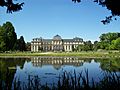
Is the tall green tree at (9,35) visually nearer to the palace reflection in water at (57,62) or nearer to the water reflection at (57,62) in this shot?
the palace reflection in water at (57,62)

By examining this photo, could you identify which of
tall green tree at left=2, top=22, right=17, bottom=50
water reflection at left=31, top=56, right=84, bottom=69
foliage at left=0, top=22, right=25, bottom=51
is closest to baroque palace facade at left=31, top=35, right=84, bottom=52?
foliage at left=0, top=22, right=25, bottom=51

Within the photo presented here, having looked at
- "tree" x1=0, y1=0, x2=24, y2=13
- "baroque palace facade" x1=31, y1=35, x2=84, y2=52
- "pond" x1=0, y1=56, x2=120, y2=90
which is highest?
"baroque palace facade" x1=31, y1=35, x2=84, y2=52

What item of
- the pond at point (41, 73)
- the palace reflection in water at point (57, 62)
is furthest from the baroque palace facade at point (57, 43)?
the pond at point (41, 73)

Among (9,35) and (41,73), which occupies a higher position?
(9,35)

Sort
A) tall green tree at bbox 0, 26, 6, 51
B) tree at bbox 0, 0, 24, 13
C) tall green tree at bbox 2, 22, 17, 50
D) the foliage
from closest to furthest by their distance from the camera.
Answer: tree at bbox 0, 0, 24, 13 → tall green tree at bbox 0, 26, 6, 51 → the foliage → tall green tree at bbox 2, 22, 17, 50

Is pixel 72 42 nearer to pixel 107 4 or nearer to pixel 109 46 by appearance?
pixel 109 46

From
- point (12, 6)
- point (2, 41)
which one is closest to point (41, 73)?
point (12, 6)

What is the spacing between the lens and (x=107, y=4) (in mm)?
9477

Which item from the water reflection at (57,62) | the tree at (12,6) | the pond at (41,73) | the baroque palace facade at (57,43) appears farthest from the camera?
the baroque palace facade at (57,43)

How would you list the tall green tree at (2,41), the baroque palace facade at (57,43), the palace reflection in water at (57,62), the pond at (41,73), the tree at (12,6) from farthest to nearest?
the baroque palace facade at (57,43), the tall green tree at (2,41), the palace reflection in water at (57,62), the tree at (12,6), the pond at (41,73)

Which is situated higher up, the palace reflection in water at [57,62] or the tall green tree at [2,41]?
the tall green tree at [2,41]

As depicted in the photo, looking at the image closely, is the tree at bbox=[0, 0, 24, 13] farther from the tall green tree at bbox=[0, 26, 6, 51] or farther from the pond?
the tall green tree at bbox=[0, 26, 6, 51]

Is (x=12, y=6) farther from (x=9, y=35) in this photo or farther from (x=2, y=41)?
(x=9, y=35)

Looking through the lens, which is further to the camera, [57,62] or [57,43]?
[57,43]
